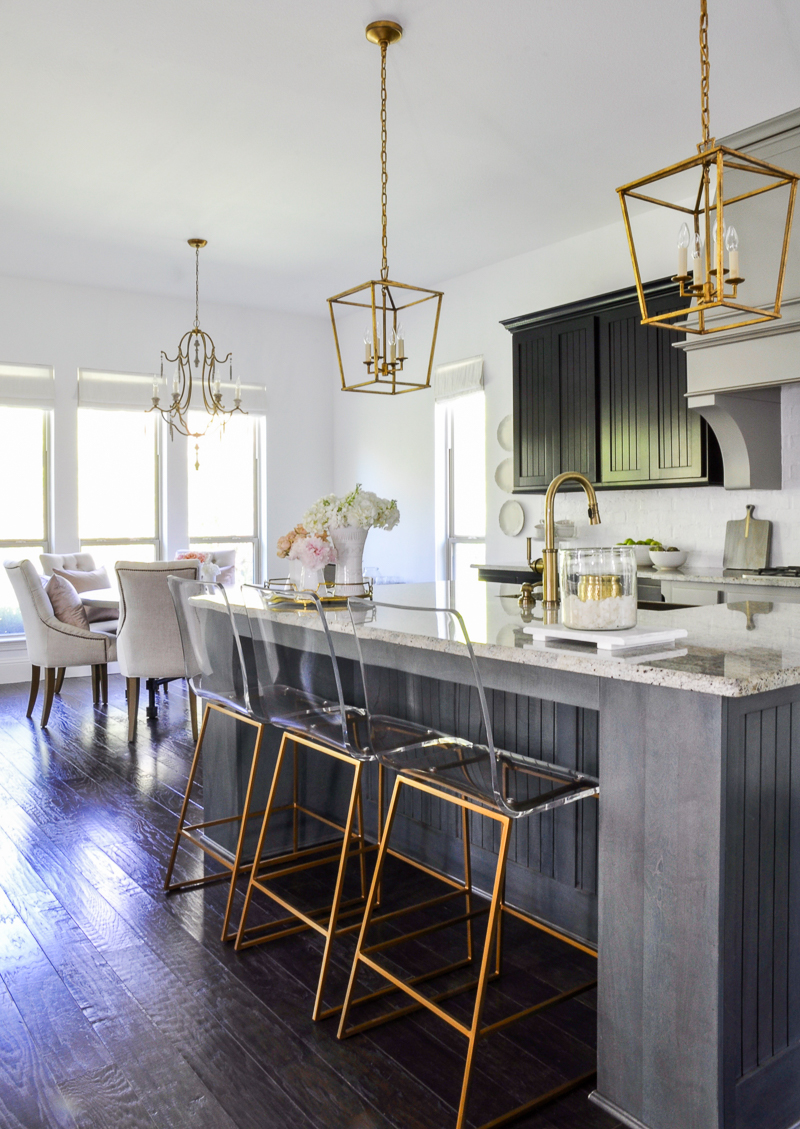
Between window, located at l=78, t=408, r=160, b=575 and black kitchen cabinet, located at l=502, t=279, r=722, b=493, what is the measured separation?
10.8ft

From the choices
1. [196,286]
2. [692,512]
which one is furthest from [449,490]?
[196,286]

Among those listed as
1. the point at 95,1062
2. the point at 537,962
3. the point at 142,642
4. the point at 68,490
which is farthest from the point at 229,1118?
the point at 68,490

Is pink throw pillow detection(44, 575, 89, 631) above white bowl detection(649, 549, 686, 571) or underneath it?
underneath

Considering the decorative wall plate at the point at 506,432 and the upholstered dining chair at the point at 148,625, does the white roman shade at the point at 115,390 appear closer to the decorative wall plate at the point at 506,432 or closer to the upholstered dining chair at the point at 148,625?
the upholstered dining chair at the point at 148,625

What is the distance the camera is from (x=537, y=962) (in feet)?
7.61

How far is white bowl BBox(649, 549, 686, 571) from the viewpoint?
15.3ft

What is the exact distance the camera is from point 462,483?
6871 millimetres

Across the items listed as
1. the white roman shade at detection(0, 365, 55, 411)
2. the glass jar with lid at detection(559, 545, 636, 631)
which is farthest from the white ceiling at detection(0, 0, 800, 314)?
the glass jar with lid at detection(559, 545, 636, 631)

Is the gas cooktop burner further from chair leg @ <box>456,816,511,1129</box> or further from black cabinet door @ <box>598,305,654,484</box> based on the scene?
chair leg @ <box>456,816,511,1129</box>

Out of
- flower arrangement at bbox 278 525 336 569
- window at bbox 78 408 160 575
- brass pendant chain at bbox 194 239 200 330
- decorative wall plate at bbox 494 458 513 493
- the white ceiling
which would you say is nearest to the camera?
flower arrangement at bbox 278 525 336 569

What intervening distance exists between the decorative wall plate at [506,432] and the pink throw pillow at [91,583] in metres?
2.95

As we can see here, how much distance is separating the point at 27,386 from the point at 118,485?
3.37 ft

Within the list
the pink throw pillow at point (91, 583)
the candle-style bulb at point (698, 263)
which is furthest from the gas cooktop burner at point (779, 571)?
the pink throw pillow at point (91, 583)

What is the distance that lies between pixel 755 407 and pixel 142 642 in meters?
3.48
